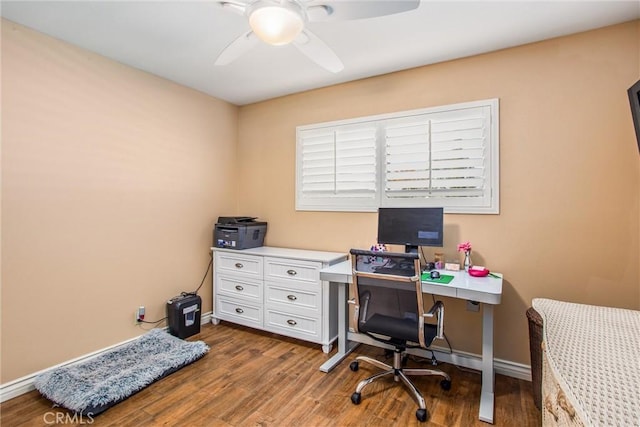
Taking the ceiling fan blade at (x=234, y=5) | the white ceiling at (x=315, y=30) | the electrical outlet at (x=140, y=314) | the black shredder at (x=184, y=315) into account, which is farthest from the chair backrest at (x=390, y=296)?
the electrical outlet at (x=140, y=314)

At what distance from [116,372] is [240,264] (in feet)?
4.35

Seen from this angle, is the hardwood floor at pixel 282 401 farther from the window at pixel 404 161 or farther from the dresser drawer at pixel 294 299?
the window at pixel 404 161

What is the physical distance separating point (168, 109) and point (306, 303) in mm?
2340

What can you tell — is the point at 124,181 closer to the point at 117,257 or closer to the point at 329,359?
the point at 117,257

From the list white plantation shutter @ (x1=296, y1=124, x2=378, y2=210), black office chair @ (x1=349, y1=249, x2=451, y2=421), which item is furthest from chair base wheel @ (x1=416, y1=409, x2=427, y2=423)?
white plantation shutter @ (x1=296, y1=124, x2=378, y2=210)

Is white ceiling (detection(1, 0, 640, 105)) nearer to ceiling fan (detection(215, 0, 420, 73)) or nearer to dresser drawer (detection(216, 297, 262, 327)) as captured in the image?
ceiling fan (detection(215, 0, 420, 73))

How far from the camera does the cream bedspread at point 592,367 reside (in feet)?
2.98

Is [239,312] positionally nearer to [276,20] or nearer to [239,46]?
[239,46]

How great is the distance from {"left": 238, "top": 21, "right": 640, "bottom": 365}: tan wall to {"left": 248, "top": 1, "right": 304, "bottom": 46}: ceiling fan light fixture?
160cm

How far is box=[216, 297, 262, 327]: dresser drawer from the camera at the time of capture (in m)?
3.14

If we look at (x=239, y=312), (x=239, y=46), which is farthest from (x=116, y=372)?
(x=239, y=46)

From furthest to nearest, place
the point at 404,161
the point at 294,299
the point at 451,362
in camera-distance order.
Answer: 1. the point at 294,299
2. the point at 404,161
3. the point at 451,362

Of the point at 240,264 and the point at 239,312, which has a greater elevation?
the point at 240,264

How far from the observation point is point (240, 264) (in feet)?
10.6
